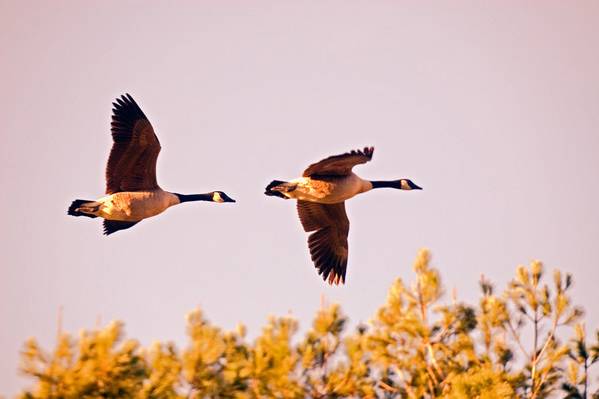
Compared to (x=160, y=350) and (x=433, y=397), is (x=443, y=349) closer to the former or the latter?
(x=433, y=397)

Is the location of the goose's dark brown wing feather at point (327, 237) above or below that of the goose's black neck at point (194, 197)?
below

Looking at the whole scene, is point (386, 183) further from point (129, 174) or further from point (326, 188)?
point (129, 174)

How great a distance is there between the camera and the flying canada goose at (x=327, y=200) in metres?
18.8

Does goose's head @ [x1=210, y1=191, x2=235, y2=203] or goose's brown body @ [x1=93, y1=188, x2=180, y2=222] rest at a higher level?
goose's head @ [x1=210, y1=191, x2=235, y2=203]

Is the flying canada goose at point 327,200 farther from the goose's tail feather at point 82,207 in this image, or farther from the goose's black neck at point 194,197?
the goose's tail feather at point 82,207

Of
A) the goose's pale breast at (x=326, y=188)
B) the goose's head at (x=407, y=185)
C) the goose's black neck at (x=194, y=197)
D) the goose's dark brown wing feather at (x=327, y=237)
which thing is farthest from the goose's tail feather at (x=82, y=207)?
the goose's head at (x=407, y=185)

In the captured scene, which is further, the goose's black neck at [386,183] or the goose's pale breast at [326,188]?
the goose's black neck at [386,183]

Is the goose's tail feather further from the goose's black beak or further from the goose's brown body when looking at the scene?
the goose's black beak

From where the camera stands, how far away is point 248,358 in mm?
16562

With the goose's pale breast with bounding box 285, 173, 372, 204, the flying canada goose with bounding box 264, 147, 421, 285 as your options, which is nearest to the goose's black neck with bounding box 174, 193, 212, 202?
the flying canada goose with bounding box 264, 147, 421, 285

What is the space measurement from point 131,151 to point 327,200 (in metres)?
3.34

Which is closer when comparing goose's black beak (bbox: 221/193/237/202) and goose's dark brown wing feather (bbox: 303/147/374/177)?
goose's dark brown wing feather (bbox: 303/147/374/177)

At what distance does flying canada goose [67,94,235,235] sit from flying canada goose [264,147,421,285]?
1973mm

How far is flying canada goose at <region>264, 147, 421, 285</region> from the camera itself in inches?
739
